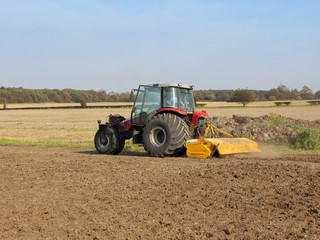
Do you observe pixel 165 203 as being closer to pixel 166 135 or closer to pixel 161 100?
pixel 166 135

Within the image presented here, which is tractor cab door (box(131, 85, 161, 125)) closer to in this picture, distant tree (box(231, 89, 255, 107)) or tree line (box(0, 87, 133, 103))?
distant tree (box(231, 89, 255, 107))

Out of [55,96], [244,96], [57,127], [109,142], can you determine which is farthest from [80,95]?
[109,142]

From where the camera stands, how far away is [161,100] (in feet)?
34.9

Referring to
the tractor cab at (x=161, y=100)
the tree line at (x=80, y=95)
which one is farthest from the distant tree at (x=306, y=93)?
the tractor cab at (x=161, y=100)

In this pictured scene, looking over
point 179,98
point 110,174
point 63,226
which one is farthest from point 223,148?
point 63,226

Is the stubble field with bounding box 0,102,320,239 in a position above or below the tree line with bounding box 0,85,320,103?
below

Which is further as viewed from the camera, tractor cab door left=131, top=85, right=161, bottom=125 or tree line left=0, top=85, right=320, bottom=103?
tree line left=0, top=85, right=320, bottom=103

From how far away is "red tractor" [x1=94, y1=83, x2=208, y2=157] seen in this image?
9977 mm

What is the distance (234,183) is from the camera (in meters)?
6.23

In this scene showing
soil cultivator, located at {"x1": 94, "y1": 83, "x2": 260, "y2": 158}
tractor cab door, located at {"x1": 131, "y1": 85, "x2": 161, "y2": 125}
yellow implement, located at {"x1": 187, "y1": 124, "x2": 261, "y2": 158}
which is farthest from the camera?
tractor cab door, located at {"x1": 131, "y1": 85, "x2": 161, "y2": 125}

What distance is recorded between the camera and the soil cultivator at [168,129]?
983 cm

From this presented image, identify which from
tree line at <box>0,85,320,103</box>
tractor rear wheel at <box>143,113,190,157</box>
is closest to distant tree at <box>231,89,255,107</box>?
tree line at <box>0,85,320,103</box>

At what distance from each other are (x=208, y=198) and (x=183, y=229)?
1113mm

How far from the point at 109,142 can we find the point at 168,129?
8.05ft
